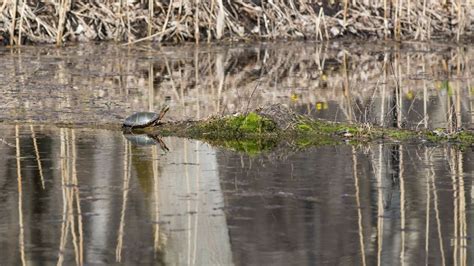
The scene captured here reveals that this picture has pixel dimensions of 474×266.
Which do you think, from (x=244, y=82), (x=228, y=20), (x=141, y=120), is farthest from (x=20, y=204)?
(x=228, y=20)

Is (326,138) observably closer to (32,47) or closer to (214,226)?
(214,226)

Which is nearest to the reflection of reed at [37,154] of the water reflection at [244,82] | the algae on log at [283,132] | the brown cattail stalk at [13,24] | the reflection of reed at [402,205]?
the water reflection at [244,82]

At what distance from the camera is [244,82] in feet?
60.4

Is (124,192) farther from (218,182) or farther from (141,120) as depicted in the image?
(141,120)

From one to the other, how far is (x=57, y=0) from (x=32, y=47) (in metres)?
1.41

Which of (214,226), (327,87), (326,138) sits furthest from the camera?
(327,87)

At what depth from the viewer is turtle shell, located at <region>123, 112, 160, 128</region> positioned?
12998 millimetres

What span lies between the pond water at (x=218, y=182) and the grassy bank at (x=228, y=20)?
525 centimetres

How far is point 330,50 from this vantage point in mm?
24219

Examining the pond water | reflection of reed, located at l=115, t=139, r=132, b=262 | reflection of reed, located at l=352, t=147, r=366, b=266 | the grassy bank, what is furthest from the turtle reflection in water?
the grassy bank

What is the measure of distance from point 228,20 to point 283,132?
12.7 metres

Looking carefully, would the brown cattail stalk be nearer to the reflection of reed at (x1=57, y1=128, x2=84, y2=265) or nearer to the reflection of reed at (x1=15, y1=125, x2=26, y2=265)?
the reflection of reed at (x1=15, y1=125, x2=26, y2=265)

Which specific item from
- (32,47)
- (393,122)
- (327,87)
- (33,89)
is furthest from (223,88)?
(32,47)

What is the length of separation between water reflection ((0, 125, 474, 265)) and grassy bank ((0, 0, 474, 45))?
11.3 meters
